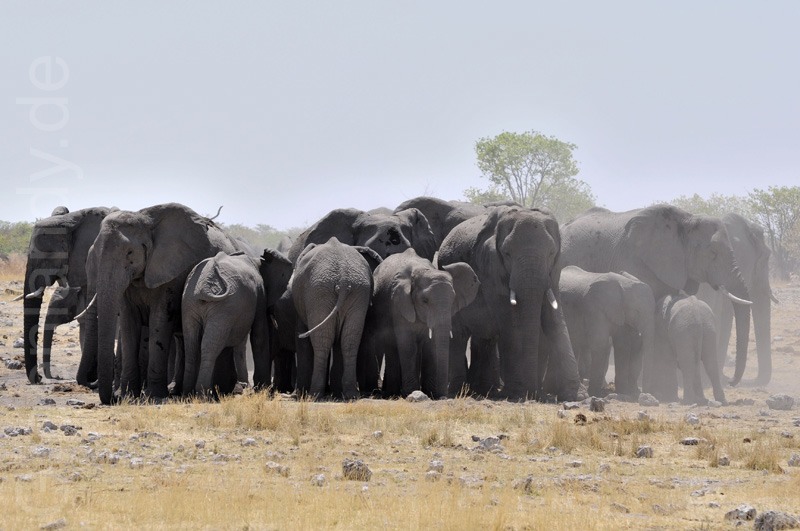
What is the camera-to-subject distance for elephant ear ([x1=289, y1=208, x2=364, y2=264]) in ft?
72.2

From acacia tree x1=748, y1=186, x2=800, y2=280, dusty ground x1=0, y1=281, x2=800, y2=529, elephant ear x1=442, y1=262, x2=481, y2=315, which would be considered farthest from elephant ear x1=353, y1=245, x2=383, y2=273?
acacia tree x1=748, y1=186, x2=800, y2=280

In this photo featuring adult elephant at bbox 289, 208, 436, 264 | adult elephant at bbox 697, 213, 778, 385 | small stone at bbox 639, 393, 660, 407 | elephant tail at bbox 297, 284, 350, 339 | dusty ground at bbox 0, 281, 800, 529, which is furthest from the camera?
adult elephant at bbox 697, 213, 778, 385

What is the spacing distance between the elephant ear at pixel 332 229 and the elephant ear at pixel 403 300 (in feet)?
13.8

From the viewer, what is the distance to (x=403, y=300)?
17.8 meters

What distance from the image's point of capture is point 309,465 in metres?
11.9

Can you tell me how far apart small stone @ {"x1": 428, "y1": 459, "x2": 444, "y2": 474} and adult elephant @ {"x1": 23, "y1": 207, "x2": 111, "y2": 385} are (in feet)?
36.7

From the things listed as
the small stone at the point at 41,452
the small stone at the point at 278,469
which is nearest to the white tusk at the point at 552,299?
the small stone at the point at 278,469

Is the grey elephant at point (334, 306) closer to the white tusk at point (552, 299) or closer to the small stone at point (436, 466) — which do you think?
the white tusk at point (552, 299)

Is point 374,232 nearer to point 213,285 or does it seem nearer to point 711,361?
point 213,285

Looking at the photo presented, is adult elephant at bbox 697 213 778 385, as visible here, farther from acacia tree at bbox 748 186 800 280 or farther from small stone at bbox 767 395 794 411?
acacia tree at bbox 748 186 800 280

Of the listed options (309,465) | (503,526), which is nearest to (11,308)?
(309,465)

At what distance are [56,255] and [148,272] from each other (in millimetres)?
4131

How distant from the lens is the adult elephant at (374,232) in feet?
70.8

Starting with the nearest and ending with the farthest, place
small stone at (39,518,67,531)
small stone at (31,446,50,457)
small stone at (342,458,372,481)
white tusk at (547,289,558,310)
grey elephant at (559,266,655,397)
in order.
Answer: small stone at (39,518,67,531) → small stone at (342,458,372,481) → small stone at (31,446,50,457) → white tusk at (547,289,558,310) → grey elephant at (559,266,655,397)
